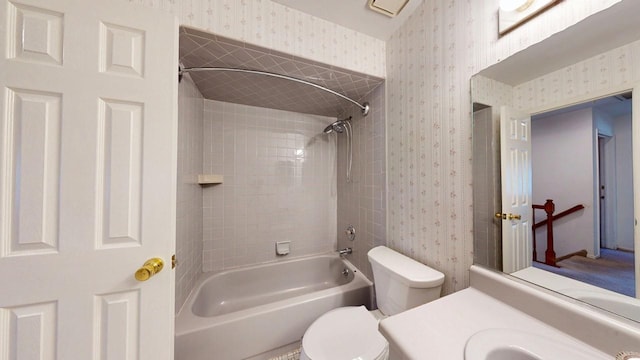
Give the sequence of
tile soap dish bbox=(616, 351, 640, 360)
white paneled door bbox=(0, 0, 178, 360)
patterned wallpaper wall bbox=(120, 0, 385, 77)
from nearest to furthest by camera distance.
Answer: tile soap dish bbox=(616, 351, 640, 360) < white paneled door bbox=(0, 0, 178, 360) < patterned wallpaper wall bbox=(120, 0, 385, 77)

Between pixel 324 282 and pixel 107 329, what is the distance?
1.69 m

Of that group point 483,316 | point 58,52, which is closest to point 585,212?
point 483,316

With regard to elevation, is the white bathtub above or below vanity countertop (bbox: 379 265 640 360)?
below

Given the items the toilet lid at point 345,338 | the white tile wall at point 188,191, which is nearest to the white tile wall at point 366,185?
the toilet lid at point 345,338

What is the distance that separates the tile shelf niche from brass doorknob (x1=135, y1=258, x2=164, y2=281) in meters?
1.02

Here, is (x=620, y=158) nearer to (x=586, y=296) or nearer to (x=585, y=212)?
(x=585, y=212)

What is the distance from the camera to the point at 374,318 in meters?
1.09

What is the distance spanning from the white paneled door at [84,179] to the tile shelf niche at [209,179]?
0.95 m

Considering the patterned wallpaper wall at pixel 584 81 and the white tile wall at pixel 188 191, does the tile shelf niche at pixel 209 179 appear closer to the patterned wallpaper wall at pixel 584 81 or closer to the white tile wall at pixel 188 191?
the white tile wall at pixel 188 191

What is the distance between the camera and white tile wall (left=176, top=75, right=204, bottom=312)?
49.8 inches

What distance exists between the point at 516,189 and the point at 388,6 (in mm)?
1169

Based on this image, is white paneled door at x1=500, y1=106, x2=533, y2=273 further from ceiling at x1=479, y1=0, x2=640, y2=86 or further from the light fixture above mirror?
the light fixture above mirror

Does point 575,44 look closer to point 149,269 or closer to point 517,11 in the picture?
point 517,11

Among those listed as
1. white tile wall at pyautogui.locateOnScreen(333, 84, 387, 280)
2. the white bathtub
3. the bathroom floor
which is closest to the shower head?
white tile wall at pyautogui.locateOnScreen(333, 84, 387, 280)
